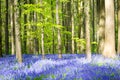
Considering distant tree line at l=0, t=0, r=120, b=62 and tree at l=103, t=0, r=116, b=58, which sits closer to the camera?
distant tree line at l=0, t=0, r=120, b=62

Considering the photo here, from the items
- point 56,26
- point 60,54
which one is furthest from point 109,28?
point 60,54

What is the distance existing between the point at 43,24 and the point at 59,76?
31.4 feet

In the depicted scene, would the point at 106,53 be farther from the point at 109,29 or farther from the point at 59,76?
the point at 59,76

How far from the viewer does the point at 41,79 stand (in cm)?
817

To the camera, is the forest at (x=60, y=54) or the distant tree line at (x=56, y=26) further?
the distant tree line at (x=56, y=26)

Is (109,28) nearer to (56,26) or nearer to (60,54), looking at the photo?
(56,26)

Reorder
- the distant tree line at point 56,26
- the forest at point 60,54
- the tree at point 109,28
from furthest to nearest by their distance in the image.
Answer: the tree at point 109,28, the distant tree line at point 56,26, the forest at point 60,54

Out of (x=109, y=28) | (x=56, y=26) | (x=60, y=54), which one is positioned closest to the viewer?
(x=109, y=28)

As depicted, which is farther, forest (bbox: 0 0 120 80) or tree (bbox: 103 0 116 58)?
tree (bbox: 103 0 116 58)

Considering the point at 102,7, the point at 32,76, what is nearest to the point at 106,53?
the point at 102,7

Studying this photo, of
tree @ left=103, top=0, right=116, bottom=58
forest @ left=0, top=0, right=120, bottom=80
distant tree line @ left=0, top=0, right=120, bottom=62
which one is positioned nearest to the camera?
forest @ left=0, top=0, right=120, bottom=80

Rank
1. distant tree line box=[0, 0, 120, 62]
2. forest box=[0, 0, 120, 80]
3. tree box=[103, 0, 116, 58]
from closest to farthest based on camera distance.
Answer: forest box=[0, 0, 120, 80] → distant tree line box=[0, 0, 120, 62] → tree box=[103, 0, 116, 58]

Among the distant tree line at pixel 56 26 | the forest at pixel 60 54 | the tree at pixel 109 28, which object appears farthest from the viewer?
the tree at pixel 109 28

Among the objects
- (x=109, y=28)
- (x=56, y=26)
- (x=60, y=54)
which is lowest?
(x=60, y=54)
